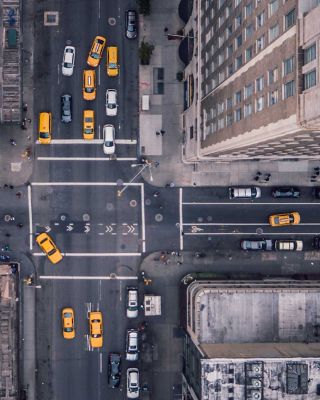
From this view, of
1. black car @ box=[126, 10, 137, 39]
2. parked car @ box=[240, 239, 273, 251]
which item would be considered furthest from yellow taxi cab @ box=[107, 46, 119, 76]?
parked car @ box=[240, 239, 273, 251]

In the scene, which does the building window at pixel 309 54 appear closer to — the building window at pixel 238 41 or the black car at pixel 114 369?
the building window at pixel 238 41

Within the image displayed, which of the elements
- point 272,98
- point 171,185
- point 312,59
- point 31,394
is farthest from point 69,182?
point 312,59

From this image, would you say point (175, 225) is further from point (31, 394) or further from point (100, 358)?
point (31, 394)

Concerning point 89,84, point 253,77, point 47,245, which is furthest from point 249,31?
point 47,245

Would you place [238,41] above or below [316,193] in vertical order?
above

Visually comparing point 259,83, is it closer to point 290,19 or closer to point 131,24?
point 290,19

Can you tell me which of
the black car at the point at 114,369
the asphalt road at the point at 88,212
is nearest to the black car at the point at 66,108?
the asphalt road at the point at 88,212
